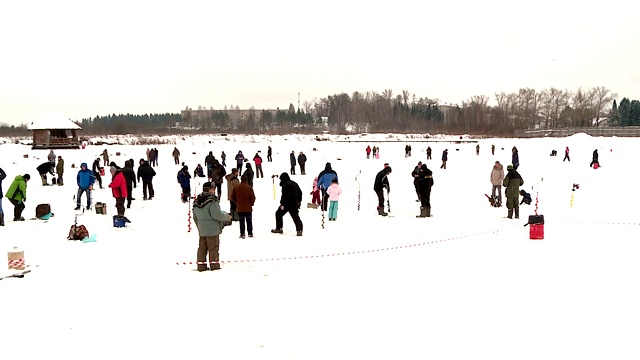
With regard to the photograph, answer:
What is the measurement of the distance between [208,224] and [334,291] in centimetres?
251

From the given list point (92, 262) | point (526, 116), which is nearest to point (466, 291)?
point (92, 262)

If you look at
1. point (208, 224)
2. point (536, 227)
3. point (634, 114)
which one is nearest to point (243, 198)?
point (208, 224)

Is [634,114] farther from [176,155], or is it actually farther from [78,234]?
[78,234]

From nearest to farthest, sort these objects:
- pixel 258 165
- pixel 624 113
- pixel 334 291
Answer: pixel 334 291 → pixel 258 165 → pixel 624 113

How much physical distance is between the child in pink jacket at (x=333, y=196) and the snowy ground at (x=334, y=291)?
319 mm

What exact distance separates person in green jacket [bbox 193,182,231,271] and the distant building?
47.3 meters

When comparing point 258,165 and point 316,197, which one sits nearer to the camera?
point 316,197

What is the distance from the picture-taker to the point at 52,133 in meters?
51.9

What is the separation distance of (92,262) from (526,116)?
Answer: 4722 inches

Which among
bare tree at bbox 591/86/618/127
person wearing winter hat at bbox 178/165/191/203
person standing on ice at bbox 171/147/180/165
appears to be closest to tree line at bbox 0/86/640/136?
bare tree at bbox 591/86/618/127

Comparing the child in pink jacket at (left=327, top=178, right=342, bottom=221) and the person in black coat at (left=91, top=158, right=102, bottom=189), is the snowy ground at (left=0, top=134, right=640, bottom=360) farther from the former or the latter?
the person in black coat at (left=91, top=158, right=102, bottom=189)

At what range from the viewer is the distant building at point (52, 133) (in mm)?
51156

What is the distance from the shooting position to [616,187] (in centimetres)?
2509

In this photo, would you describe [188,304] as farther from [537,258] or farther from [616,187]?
[616,187]
